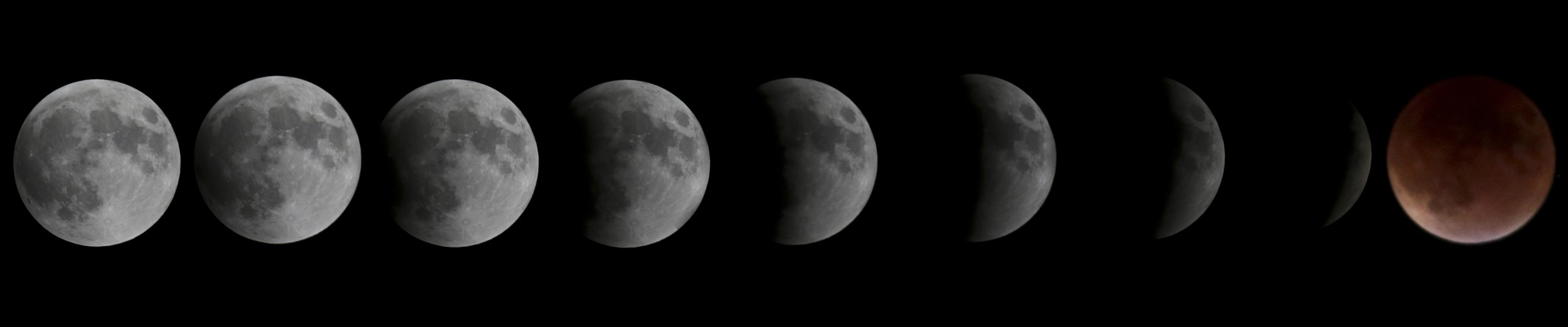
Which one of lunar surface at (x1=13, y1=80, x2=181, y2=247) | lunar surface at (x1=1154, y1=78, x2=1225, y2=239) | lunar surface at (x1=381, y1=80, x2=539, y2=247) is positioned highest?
lunar surface at (x1=1154, y1=78, x2=1225, y2=239)

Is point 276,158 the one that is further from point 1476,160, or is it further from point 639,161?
point 1476,160

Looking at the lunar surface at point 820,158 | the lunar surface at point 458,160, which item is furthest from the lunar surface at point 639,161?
the lunar surface at point 820,158

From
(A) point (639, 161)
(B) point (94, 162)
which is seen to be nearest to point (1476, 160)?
(A) point (639, 161)

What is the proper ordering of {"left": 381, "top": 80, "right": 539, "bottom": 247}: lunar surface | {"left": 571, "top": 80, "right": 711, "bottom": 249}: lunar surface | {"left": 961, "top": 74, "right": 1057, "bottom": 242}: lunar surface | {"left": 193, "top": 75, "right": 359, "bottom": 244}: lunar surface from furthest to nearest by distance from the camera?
{"left": 961, "top": 74, "right": 1057, "bottom": 242}: lunar surface → {"left": 571, "top": 80, "right": 711, "bottom": 249}: lunar surface → {"left": 381, "top": 80, "right": 539, "bottom": 247}: lunar surface → {"left": 193, "top": 75, "right": 359, "bottom": 244}: lunar surface

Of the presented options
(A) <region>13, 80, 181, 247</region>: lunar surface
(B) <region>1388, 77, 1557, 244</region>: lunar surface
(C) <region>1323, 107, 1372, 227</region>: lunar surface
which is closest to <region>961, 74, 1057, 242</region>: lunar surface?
(C) <region>1323, 107, 1372, 227</region>: lunar surface

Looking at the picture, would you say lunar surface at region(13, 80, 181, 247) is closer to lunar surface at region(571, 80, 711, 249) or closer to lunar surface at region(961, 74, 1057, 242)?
lunar surface at region(571, 80, 711, 249)

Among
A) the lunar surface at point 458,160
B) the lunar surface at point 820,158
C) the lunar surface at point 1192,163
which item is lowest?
the lunar surface at point 458,160

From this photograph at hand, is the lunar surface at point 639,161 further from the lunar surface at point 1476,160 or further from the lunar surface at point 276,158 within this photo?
the lunar surface at point 1476,160
